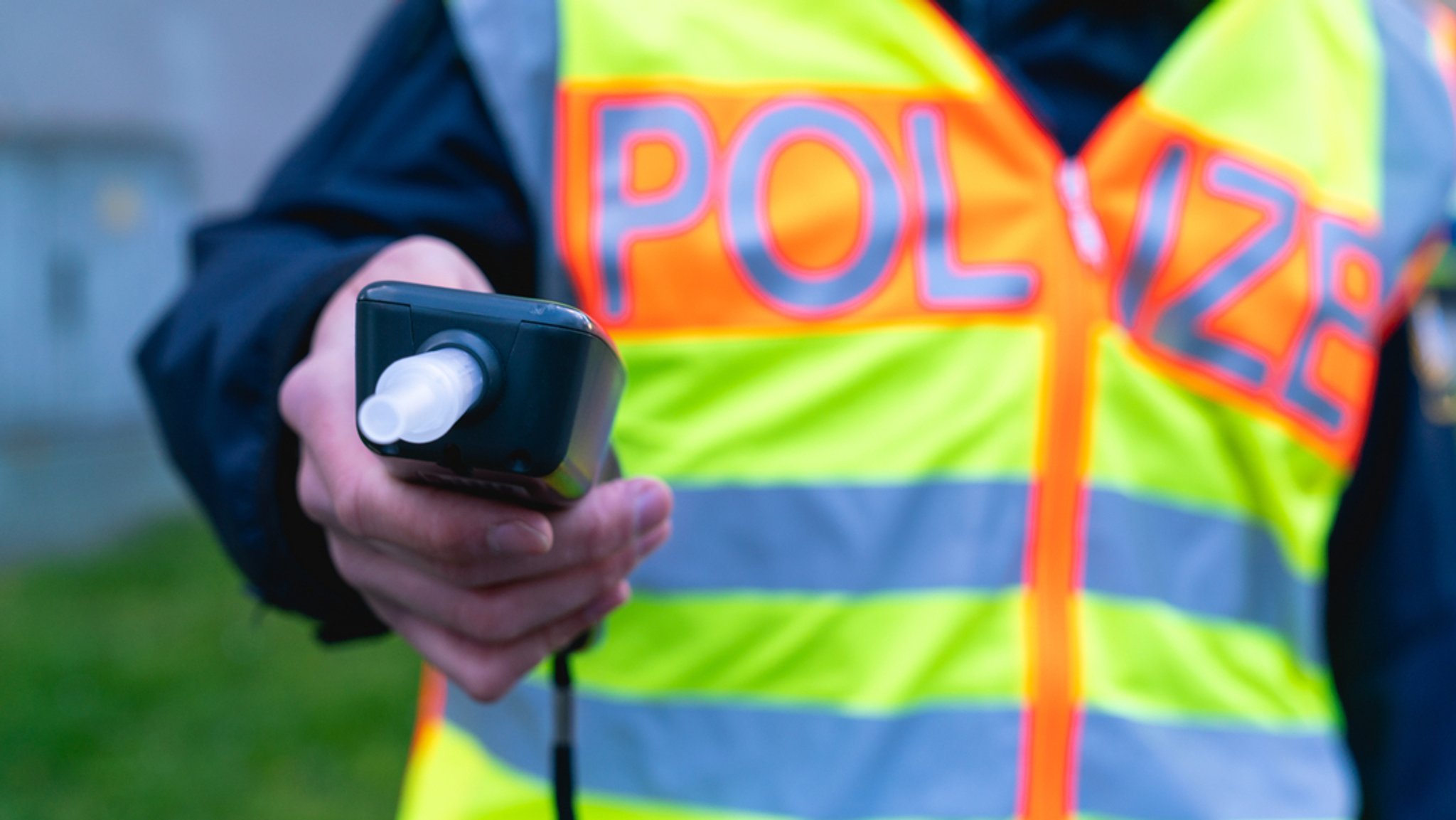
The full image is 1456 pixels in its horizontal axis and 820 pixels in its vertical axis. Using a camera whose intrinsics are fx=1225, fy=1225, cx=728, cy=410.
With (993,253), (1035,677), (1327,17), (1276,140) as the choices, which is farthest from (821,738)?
(1327,17)

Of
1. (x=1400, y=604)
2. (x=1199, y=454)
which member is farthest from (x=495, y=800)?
(x=1400, y=604)

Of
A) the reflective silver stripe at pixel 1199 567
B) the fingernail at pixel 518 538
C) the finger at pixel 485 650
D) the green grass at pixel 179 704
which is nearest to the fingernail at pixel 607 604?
the finger at pixel 485 650

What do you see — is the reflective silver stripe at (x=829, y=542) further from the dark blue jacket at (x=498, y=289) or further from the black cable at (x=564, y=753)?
the dark blue jacket at (x=498, y=289)

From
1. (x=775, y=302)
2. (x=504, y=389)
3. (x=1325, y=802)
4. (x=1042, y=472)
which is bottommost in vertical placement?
(x=1325, y=802)

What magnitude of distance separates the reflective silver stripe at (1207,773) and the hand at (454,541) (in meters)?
0.46

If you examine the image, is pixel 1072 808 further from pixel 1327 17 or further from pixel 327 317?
pixel 1327 17

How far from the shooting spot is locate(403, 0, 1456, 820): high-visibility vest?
3.16 feet

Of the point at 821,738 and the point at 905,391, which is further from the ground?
the point at 905,391

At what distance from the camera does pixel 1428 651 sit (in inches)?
44.4

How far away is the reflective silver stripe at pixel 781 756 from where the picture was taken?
3.13ft

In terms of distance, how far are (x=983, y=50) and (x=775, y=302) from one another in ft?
1.06

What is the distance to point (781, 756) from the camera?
3.15 feet

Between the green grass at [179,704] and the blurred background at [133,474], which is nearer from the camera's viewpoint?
the green grass at [179,704]

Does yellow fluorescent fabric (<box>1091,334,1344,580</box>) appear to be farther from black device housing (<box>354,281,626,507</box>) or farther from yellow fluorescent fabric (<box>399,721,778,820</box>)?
black device housing (<box>354,281,626,507</box>)
